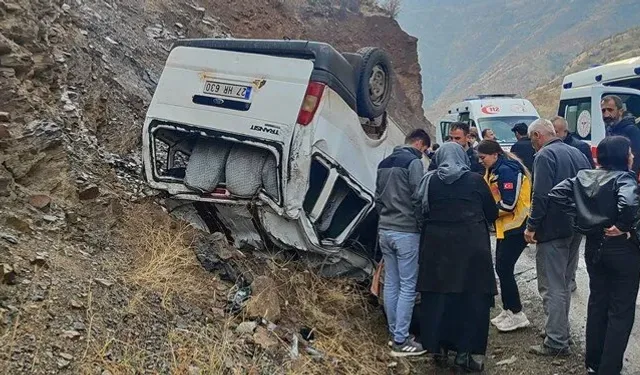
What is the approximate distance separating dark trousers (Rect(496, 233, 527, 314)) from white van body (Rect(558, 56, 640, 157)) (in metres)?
4.57

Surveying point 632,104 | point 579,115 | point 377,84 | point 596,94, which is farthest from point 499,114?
point 377,84

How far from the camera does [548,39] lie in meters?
90.2

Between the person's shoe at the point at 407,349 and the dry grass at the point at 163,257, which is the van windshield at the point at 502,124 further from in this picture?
the dry grass at the point at 163,257

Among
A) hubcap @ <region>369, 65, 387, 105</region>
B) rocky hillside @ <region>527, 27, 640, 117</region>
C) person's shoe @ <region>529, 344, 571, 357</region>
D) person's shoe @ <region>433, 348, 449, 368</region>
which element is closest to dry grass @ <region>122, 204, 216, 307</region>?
person's shoe @ <region>433, 348, 449, 368</region>

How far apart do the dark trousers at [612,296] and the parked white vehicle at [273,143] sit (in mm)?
1767

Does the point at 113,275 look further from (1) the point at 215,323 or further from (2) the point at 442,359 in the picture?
(2) the point at 442,359

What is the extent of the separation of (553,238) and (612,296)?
616 millimetres

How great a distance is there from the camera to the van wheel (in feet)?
16.1

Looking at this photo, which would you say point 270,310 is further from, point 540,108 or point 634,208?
point 540,108

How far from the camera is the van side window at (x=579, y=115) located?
922 cm

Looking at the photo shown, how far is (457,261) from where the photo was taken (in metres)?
4.05

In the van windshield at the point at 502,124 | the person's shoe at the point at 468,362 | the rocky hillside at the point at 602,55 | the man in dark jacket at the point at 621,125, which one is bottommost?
the person's shoe at the point at 468,362

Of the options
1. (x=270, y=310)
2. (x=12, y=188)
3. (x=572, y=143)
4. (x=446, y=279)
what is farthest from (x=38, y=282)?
(x=572, y=143)

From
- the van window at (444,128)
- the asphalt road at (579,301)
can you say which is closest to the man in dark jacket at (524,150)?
the asphalt road at (579,301)
